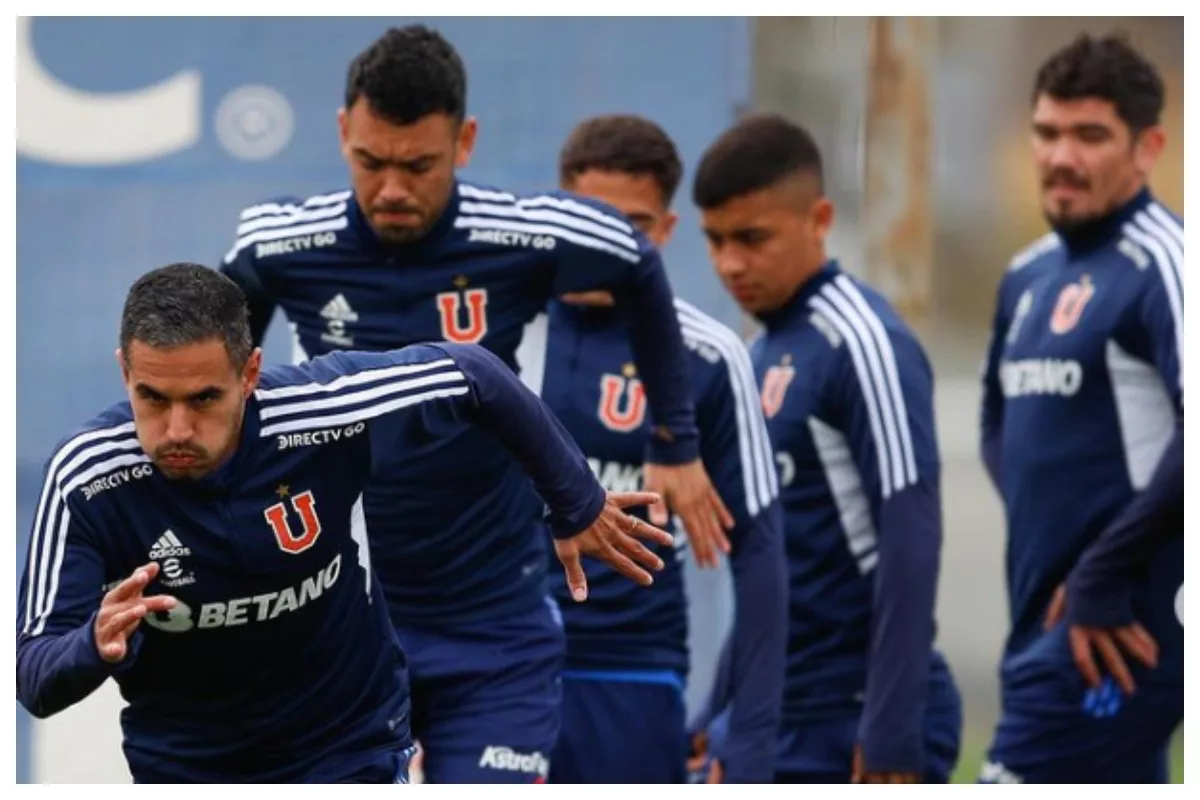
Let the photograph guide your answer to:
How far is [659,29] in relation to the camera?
30.2ft

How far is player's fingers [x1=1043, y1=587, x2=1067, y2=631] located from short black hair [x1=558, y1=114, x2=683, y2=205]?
5.02ft

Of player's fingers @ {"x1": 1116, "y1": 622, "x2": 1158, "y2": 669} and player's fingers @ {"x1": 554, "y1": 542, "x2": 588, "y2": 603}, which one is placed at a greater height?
player's fingers @ {"x1": 554, "y1": 542, "x2": 588, "y2": 603}

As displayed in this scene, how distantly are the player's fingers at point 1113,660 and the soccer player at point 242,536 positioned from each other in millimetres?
2022

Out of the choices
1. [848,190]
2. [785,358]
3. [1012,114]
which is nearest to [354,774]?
[785,358]

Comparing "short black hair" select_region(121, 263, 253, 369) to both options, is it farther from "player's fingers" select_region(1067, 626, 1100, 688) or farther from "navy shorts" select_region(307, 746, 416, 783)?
"player's fingers" select_region(1067, 626, 1100, 688)

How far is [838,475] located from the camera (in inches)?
267

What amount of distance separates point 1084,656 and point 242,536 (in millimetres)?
2698

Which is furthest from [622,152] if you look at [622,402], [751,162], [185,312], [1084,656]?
[185,312]

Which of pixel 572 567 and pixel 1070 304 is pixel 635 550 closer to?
pixel 572 567

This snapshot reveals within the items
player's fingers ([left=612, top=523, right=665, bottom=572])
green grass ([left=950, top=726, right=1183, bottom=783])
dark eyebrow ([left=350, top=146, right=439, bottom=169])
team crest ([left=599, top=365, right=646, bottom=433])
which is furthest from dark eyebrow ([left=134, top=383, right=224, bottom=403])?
green grass ([left=950, top=726, right=1183, bottom=783])

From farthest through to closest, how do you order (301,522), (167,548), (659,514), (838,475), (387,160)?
(838,475) < (659,514) < (387,160) < (301,522) < (167,548)

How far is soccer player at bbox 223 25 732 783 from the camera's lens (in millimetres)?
5848

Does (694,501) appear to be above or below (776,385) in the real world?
below
